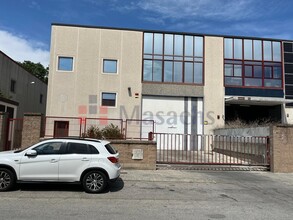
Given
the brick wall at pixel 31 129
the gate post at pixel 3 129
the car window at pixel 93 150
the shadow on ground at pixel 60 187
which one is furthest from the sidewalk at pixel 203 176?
the gate post at pixel 3 129

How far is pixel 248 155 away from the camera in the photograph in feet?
57.1

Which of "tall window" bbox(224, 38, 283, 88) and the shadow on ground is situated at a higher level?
"tall window" bbox(224, 38, 283, 88)

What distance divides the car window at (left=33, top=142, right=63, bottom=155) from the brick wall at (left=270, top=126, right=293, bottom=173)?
10265 mm

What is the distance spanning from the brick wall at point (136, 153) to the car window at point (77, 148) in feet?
14.5

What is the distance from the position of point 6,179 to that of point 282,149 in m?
12.1

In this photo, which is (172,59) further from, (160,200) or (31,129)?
(160,200)

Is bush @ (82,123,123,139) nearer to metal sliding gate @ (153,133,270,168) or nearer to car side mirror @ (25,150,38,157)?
metal sliding gate @ (153,133,270,168)

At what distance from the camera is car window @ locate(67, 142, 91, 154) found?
29.3ft

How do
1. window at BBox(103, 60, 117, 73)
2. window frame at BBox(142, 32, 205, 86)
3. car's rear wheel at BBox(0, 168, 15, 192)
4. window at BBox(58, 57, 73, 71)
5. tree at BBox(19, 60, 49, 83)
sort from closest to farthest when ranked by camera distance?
1. car's rear wheel at BBox(0, 168, 15, 192)
2. window at BBox(58, 57, 73, 71)
3. window at BBox(103, 60, 117, 73)
4. window frame at BBox(142, 32, 205, 86)
5. tree at BBox(19, 60, 49, 83)

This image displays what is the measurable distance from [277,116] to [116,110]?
587 inches

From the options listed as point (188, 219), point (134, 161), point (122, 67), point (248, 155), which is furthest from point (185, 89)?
point (188, 219)

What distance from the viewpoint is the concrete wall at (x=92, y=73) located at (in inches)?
947

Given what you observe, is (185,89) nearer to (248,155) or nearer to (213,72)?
(213,72)

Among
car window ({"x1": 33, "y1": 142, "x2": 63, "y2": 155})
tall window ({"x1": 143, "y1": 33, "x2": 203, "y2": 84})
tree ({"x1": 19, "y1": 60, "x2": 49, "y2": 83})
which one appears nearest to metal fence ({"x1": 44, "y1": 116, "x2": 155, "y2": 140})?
tall window ({"x1": 143, "y1": 33, "x2": 203, "y2": 84})
